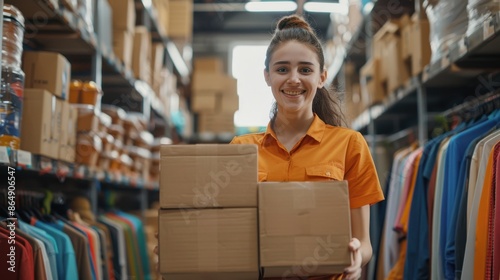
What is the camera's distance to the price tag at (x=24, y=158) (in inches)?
86.1

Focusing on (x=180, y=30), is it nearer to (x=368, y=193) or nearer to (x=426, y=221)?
(x=426, y=221)

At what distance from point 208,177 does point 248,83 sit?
7064 mm

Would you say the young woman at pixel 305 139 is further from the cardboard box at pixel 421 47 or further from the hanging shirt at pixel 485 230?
the cardboard box at pixel 421 47

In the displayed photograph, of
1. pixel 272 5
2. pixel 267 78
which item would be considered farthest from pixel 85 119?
pixel 272 5

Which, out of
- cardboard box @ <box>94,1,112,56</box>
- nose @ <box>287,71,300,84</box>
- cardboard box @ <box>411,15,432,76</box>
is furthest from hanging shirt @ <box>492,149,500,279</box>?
cardboard box @ <box>94,1,112,56</box>

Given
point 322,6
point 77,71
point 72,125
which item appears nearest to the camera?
point 72,125

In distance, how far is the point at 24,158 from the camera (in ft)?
→ 7.39

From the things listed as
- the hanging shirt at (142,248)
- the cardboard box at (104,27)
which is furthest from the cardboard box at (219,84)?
the cardboard box at (104,27)

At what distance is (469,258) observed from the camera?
2.16 meters

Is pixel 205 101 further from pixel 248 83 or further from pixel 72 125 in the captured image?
pixel 72 125

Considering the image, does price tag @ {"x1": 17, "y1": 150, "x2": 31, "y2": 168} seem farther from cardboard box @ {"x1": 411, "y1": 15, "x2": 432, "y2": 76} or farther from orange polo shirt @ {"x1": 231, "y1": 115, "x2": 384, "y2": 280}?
cardboard box @ {"x1": 411, "y1": 15, "x2": 432, "y2": 76}

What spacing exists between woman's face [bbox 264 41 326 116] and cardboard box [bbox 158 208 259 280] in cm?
48

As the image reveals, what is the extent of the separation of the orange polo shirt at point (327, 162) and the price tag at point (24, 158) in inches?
37.9

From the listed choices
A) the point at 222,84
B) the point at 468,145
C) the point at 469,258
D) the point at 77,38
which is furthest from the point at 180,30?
the point at 469,258
